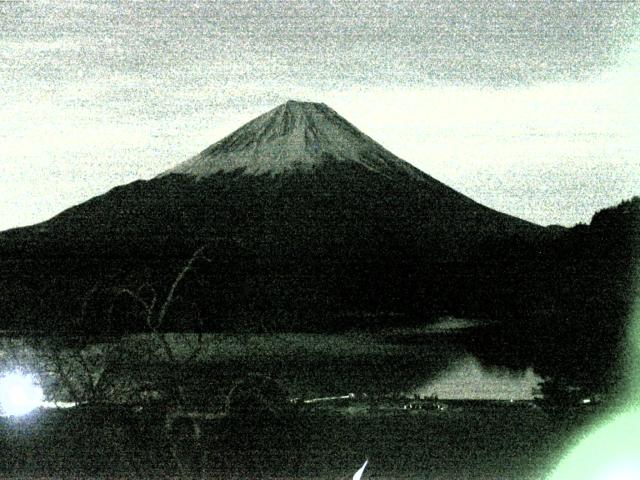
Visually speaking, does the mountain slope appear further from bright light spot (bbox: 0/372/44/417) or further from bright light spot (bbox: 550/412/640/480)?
bright light spot (bbox: 550/412/640/480)

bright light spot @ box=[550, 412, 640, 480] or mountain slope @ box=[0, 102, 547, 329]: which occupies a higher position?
bright light spot @ box=[550, 412, 640, 480]

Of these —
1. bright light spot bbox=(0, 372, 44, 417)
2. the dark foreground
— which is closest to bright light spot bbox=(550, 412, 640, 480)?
the dark foreground

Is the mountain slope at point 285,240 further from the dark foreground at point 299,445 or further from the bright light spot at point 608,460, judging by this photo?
the bright light spot at point 608,460

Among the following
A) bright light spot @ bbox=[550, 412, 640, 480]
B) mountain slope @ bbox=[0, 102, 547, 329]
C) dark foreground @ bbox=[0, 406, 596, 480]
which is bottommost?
mountain slope @ bbox=[0, 102, 547, 329]

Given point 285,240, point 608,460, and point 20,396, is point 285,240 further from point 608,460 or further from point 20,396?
point 608,460

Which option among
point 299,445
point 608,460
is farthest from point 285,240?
point 608,460

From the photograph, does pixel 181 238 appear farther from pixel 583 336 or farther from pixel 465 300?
pixel 583 336

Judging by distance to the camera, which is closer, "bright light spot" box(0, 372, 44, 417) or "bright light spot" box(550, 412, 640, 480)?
"bright light spot" box(550, 412, 640, 480)

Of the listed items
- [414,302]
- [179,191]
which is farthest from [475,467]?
[179,191]
